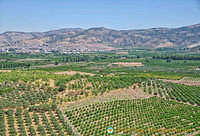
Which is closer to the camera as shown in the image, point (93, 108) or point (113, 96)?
point (93, 108)

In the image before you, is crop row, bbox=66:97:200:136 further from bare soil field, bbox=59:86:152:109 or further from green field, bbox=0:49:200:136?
bare soil field, bbox=59:86:152:109

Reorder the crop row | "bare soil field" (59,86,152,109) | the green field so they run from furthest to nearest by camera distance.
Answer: "bare soil field" (59,86,152,109), the crop row, the green field

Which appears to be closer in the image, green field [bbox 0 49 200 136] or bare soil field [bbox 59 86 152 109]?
green field [bbox 0 49 200 136]

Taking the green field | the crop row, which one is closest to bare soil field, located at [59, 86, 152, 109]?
the green field

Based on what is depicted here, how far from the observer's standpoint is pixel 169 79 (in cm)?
8025

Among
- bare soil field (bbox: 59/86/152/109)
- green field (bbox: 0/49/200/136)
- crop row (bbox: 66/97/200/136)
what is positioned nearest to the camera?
green field (bbox: 0/49/200/136)

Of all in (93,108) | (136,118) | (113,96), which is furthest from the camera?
(113,96)

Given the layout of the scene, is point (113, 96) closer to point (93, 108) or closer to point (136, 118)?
point (93, 108)

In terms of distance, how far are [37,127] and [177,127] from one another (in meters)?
23.4

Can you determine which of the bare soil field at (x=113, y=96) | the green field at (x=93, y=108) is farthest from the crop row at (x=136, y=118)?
the bare soil field at (x=113, y=96)

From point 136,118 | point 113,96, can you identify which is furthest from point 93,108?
→ point 113,96

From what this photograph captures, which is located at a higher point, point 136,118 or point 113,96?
point 113,96

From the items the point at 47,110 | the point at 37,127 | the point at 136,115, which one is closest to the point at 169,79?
the point at 136,115

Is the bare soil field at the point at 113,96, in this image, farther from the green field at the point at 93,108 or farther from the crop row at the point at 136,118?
the crop row at the point at 136,118
